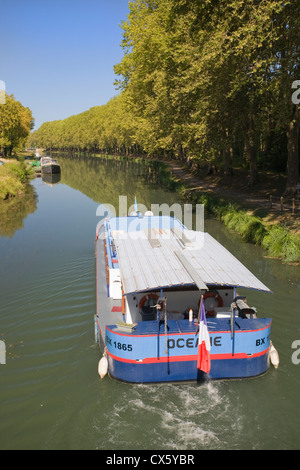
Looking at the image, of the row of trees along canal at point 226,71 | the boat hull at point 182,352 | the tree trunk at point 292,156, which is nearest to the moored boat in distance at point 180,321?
the boat hull at point 182,352

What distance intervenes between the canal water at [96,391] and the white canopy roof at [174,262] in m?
3.00

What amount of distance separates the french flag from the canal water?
3.60 ft

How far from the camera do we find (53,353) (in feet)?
44.0

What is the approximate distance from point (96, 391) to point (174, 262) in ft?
15.8

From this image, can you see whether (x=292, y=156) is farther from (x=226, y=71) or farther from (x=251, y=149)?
(x=226, y=71)

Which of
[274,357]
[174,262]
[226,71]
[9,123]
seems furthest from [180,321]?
[9,123]

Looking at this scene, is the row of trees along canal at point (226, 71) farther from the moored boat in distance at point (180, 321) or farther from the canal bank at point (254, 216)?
the moored boat in distance at point (180, 321)

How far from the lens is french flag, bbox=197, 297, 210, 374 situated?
10273mm

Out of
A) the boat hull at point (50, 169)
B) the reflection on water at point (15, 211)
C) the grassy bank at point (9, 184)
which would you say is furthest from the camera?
the boat hull at point (50, 169)

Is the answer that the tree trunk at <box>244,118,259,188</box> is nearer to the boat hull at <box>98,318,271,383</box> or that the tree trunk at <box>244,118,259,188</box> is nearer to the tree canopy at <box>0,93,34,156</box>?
the boat hull at <box>98,318,271,383</box>

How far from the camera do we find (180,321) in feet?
38.4

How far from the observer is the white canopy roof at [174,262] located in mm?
11664

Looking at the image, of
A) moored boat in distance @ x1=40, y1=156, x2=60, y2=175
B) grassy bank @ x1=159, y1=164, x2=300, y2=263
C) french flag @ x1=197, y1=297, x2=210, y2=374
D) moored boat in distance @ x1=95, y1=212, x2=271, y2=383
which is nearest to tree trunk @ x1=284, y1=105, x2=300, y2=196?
grassy bank @ x1=159, y1=164, x2=300, y2=263
